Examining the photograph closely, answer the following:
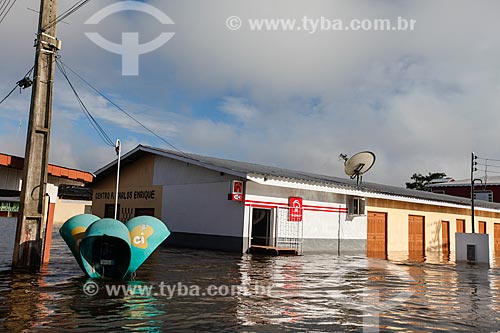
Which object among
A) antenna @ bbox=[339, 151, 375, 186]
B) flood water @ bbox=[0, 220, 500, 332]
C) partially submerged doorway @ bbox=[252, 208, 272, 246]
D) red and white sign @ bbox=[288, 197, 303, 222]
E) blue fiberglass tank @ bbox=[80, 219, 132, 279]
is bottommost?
flood water @ bbox=[0, 220, 500, 332]

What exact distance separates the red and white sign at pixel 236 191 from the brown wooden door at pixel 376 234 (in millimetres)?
7950

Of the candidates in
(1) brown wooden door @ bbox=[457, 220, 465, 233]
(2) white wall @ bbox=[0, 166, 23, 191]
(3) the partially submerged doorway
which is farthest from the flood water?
(1) brown wooden door @ bbox=[457, 220, 465, 233]

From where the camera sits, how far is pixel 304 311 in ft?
24.6

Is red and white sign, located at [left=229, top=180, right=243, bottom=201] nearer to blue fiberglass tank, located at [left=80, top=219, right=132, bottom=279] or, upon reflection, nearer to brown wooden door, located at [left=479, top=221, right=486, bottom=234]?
blue fiberglass tank, located at [left=80, top=219, right=132, bottom=279]

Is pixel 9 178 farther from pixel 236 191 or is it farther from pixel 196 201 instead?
pixel 196 201

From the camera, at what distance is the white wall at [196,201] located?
1859 centimetres

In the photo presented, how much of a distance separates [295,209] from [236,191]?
3087mm

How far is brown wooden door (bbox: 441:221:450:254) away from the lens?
27672mm

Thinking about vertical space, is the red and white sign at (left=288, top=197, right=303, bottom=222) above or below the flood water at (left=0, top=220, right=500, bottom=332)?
above

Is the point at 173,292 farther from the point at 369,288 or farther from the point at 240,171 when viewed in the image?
the point at 240,171

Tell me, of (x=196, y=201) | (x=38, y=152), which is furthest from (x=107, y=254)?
(x=196, y=201)

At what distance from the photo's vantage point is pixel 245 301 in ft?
26.7

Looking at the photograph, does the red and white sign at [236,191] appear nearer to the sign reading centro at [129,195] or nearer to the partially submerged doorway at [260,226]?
the partially submerged doorway at [260,226]

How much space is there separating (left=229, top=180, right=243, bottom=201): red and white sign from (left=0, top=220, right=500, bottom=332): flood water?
463cm
